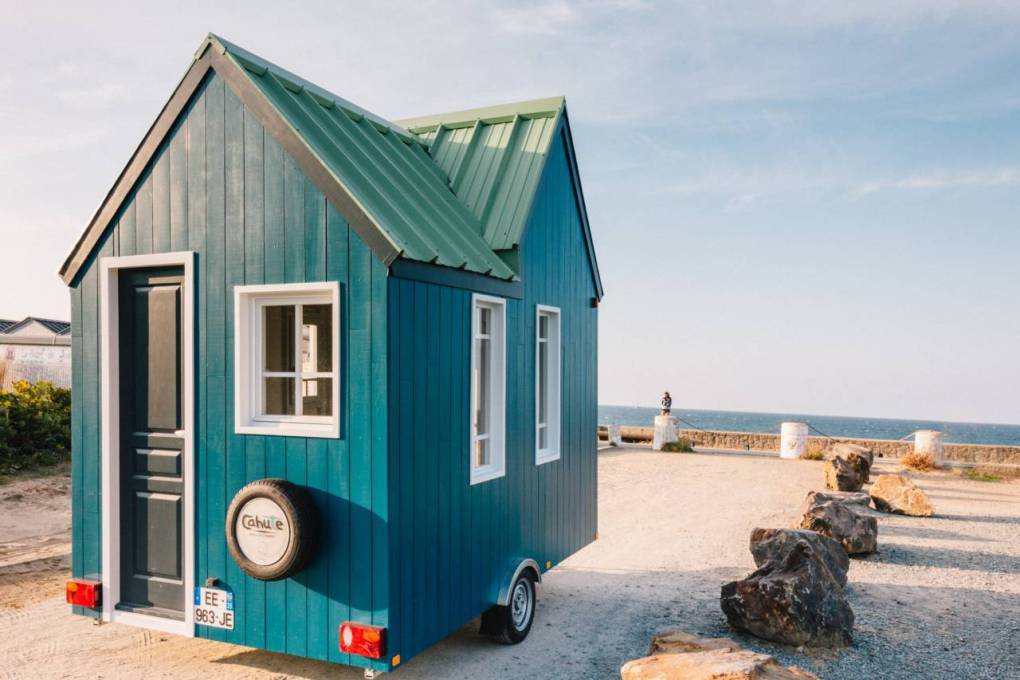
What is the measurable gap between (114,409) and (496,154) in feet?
13.5

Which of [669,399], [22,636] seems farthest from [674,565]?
[669,399]

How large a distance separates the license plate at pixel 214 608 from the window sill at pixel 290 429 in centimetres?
115

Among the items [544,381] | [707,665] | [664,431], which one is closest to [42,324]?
[664,431]

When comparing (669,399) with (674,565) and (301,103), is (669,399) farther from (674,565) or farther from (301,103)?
(301,103)

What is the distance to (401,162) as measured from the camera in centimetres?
659

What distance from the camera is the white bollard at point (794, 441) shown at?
21828 millimetres

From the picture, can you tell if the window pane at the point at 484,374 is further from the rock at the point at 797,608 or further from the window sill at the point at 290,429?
the rock at the point at 797,608

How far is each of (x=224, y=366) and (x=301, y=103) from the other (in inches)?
82.7

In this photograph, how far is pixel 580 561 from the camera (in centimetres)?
935

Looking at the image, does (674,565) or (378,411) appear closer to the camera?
(378,411)

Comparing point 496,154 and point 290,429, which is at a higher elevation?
point 496,154

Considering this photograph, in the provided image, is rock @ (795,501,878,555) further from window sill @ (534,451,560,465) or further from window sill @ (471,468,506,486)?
window sill @ (471,468,506,486)

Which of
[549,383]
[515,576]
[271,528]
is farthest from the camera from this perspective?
[549,383]

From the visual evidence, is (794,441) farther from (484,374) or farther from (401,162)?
(401,162)
